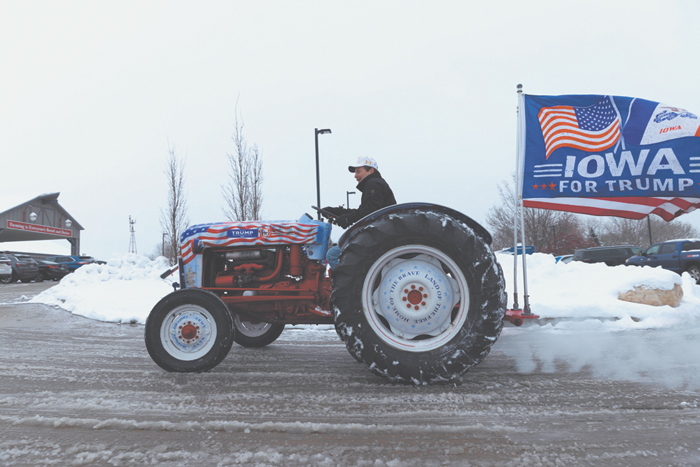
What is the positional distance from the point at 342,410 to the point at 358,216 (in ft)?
5.38

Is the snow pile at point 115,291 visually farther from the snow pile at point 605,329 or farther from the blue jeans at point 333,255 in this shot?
the snow pile at point 605,329

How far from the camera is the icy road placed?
76.5 inches

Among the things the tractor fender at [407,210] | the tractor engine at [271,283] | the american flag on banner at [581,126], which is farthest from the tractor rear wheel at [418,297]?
the american flag on banner at [581,126]

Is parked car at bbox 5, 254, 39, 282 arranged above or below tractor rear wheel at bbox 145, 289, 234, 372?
below

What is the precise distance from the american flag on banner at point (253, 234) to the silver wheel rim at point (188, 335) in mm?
666

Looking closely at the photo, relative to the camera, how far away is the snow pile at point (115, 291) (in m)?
7.55

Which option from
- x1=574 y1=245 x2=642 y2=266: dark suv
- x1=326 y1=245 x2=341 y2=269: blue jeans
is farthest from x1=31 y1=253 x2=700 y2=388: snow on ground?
x1=574 y1=245 x2=642 y2=266: dark suv

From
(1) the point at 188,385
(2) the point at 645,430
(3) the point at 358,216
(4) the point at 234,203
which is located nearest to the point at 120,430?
(1) the point at 188,385

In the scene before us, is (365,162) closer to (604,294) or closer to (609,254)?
(604,294)

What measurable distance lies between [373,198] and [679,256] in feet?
56.5

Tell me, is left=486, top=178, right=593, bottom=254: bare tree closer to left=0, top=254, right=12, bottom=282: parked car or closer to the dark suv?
the dark suv

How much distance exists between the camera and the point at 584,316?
6219 millimetres

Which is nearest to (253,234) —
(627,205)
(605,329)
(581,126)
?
(581,126)

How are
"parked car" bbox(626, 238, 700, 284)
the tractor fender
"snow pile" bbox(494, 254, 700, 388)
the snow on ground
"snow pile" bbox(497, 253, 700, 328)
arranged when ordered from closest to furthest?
the tractor fender
"snow pile" bbox(494, 254, 700, 388)
the snow on ground
"snow pile" bbox(497, 253, 700, 328)
"parked car" bbox(626, 238, 700, 284)
